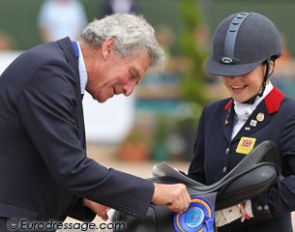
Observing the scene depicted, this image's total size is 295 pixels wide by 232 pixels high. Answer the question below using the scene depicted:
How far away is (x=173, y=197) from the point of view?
3.69 meters

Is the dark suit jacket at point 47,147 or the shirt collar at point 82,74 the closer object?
the dark suit jacket at point 47,147

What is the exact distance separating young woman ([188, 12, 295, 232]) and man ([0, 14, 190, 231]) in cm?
34

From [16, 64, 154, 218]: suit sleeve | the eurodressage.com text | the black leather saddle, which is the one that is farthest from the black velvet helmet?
the eurodressage.com text

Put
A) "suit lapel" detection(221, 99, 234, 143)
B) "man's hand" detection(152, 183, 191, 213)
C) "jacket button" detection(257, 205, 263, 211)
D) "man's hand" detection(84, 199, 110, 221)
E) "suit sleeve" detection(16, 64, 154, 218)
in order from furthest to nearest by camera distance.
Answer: "man's hand" detection(84, 199, 110, 221)
"suit lapel" detection(221, 99, 234, 143)
"jacket button" detection(257, 205, 263, 211)
"man's hand" detection(152, 183, 191, 213)
"suit sleeve" detection(16, 64, 154, 218)

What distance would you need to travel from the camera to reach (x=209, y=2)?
18.6m

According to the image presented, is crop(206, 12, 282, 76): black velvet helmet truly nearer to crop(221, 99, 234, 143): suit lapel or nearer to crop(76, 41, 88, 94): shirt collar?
crop(221, 99, 234, 143): suit lapel

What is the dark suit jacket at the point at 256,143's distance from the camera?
3803 millimetres

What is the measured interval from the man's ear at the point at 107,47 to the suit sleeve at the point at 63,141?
0.27 metres

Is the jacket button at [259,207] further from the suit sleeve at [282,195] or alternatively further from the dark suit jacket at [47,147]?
the dark suit jacket at [47,147]

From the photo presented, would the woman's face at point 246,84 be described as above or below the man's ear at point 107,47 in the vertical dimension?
below

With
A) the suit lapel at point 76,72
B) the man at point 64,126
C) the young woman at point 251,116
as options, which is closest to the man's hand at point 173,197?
the man at point 64,126

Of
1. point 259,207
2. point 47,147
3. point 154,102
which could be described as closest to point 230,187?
point 259,207

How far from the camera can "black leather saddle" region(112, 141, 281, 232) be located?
3676mm

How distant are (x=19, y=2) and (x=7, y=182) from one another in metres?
15.5
